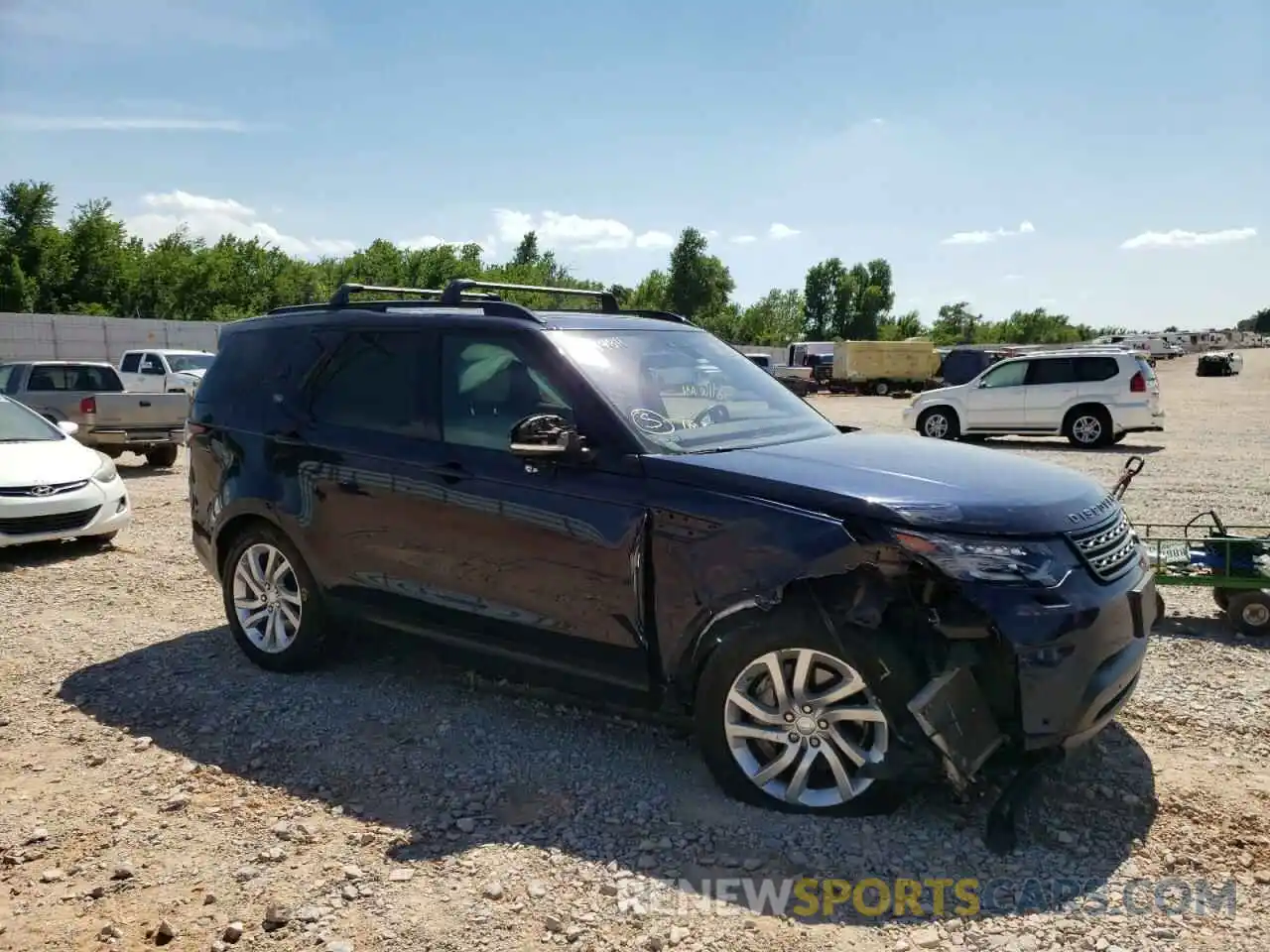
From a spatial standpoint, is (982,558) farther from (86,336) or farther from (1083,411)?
(86,336)

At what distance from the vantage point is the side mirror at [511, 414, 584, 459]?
13.2ft

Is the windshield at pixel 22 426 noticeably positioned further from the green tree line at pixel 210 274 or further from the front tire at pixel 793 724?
the green tree line at pixel 210 274

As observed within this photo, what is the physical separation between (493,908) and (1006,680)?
1.90m

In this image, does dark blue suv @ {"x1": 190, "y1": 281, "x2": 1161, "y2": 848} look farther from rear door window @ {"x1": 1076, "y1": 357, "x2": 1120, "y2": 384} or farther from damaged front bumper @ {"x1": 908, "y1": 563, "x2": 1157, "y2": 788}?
rear door window @ {"x1": 1076, "y1": 357, "x2": 1120, "y2": 384}

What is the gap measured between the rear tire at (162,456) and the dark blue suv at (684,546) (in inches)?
424

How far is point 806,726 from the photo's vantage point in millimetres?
3637

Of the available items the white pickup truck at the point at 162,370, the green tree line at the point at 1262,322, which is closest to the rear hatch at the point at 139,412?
the white pickup truck at the point at 162,370

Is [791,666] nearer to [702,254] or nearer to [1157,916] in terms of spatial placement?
[1157,916]

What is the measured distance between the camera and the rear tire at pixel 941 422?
65.4 ft

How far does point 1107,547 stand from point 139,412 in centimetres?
1389

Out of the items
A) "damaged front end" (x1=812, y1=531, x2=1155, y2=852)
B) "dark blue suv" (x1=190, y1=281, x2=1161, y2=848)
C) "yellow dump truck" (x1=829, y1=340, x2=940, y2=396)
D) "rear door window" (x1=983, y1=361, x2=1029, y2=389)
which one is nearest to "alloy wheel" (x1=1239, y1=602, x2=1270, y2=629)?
"dark blue suv" (x1=190, y1=281, x2=1161, y2=848)

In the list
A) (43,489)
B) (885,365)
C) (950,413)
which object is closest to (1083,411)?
(950,413)

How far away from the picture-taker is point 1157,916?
311cm

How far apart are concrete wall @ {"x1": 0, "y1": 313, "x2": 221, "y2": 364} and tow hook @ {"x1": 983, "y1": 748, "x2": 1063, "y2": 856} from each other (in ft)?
118
